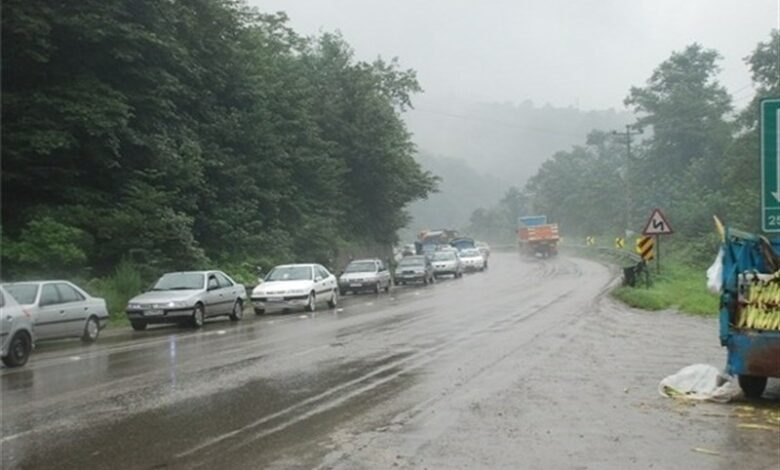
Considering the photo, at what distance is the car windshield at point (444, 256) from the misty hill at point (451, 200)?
10729 cm

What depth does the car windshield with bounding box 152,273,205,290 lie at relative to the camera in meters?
24.2

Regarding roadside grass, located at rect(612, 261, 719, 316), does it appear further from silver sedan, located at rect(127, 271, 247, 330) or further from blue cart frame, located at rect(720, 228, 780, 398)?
blue cart frame, located at rect(720, 228, 780, 398)

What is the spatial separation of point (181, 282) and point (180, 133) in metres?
14.0

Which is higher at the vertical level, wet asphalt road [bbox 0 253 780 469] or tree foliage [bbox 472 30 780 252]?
tree foliage [bbox 472 30 780 252]

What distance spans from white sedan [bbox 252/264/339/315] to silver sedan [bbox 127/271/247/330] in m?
1.68

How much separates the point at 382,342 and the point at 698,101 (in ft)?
221

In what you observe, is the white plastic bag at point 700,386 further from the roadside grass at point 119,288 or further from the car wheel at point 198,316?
the roadside grass at point 119,288

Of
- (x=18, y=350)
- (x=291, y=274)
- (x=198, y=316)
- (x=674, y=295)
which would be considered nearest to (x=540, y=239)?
(x=674, y=295)

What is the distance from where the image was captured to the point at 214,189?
39.2 meters

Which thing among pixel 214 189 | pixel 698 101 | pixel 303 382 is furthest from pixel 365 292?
pixel 698 101

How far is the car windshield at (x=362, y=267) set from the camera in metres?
40.6

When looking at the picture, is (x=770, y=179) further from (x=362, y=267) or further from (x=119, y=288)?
(x=362, y=267)

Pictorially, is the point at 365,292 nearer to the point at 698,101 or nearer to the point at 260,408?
the point at 260,408

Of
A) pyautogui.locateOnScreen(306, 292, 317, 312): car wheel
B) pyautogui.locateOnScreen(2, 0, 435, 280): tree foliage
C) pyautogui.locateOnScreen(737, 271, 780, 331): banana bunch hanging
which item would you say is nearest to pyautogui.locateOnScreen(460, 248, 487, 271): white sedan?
pyautogui.locateOnScreen(2, 0, 435, 280): tree foliage
